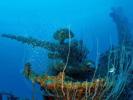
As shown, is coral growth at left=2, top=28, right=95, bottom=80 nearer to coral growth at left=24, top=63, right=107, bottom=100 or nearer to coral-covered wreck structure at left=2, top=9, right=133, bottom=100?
coral-covered wreck structure at left=2, top=9, right=133, bottom=100

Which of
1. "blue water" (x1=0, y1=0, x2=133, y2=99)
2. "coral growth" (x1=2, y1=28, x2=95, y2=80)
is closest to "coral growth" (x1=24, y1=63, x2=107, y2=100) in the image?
"coral growth" (x1=2, y1=28, x2=95, y2=80)

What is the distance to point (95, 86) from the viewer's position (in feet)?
15.5

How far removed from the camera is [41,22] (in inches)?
857

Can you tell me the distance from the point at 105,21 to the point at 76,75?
629 inches

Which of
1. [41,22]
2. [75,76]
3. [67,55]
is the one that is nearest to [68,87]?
[75,76]

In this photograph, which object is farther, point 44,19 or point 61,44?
point 44,19

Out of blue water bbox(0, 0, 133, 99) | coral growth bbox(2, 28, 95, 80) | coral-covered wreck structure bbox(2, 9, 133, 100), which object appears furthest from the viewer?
blue water bbox(0, 0, 133, 99)

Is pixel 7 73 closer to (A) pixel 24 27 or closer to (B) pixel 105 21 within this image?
(A) pixel 24 27

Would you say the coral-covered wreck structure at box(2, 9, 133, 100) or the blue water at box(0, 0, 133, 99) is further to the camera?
the blue water at box(0, 0, 133, 99)

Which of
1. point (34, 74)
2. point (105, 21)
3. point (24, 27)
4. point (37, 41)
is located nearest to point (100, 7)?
point (105, 21)

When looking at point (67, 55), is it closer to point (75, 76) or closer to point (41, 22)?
point (75, 76)

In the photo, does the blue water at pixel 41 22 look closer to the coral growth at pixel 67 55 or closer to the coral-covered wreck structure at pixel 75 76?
the coral growth at pixel 67 55

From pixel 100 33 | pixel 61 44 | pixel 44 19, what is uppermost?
pixel 44 19

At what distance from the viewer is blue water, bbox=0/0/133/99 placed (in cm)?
1877
